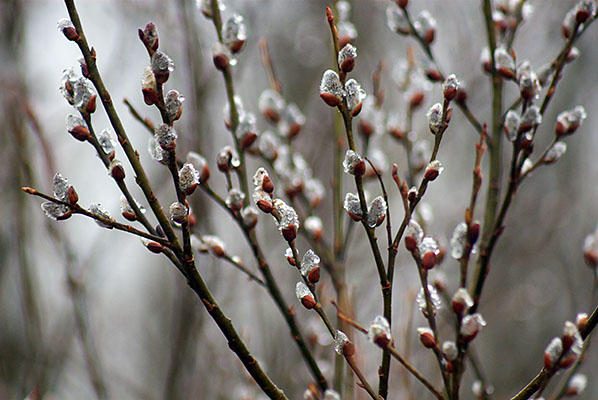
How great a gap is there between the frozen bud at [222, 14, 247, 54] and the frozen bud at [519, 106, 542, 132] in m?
0.55

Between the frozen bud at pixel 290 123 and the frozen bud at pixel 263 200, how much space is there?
59cm

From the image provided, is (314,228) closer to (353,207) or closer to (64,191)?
(353,207)

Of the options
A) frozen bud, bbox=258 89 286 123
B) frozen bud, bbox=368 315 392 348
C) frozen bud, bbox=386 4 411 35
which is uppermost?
frozen bud, bbox=386 4 411 35

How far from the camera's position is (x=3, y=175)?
292 cm

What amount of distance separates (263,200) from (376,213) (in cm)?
17

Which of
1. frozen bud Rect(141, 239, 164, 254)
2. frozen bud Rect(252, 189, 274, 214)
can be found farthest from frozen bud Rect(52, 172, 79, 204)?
frozen bud Rect(252, 189, 274, 214)

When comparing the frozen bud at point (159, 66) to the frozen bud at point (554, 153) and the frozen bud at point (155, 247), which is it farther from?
the frozen bud at point (554, 153)

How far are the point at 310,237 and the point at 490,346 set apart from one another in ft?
13.9

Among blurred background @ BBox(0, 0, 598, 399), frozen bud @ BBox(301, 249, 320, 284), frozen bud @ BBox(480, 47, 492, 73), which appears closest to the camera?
frozen bud @ BBox(301, 249, 320, 284)

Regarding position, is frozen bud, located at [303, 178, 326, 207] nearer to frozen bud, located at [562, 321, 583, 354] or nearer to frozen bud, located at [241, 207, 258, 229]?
frozen bud, located at [241, 207, 258, 229]

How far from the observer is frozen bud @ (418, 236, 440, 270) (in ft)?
3.36

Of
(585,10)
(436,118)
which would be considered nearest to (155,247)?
(436,118)

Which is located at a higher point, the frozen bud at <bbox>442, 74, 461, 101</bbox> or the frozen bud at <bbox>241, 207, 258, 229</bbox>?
the frozen bud at <bbox>442, 74, 461, 101</bbox>

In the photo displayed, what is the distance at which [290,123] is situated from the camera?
5.12 ft
